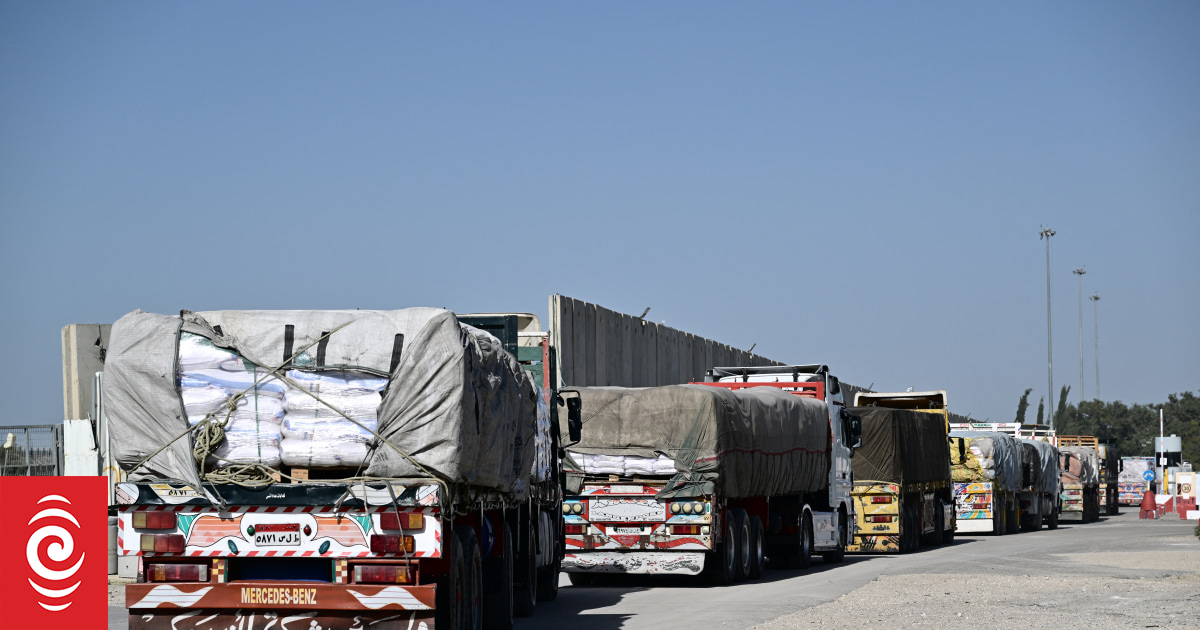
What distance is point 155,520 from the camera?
1056 centimetres

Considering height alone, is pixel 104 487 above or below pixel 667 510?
above

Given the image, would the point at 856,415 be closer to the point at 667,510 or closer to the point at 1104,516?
the point at 667,510

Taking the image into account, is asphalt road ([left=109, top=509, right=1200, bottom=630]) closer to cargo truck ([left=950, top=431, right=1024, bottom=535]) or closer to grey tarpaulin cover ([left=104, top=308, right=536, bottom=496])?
cargo truck ([left=950, top=431, right=1024, bottom=535])

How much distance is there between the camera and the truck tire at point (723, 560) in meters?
19.1

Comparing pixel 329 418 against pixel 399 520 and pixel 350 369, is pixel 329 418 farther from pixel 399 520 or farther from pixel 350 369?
pixel 399 520

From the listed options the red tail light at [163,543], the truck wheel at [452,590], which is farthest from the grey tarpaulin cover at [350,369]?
the truck wheel at [452,590]

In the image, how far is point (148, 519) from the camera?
10.6m

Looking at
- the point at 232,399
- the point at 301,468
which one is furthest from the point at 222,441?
the point at 301,468

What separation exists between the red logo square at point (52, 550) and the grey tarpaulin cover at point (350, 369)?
33.8 inches

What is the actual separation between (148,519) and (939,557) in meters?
18.2

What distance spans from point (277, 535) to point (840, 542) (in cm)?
1624

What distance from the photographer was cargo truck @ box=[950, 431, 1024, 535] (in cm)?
3478

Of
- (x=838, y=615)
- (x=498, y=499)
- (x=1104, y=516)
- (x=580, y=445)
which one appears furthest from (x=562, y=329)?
(x=1104, y=516)

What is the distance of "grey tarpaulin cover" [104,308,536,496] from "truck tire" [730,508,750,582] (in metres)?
9.00
